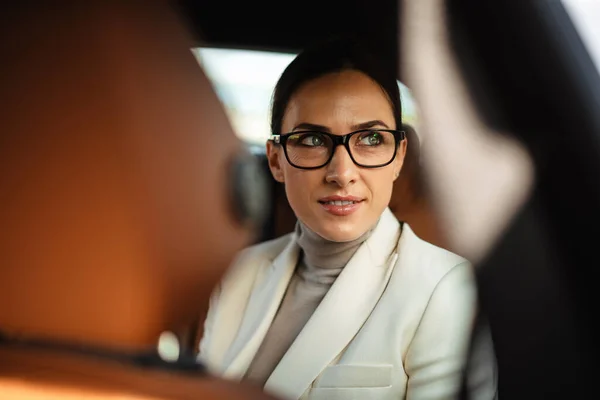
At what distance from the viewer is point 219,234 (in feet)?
3.09

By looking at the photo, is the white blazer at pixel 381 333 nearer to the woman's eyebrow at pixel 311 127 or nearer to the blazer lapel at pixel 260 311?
the blazer lapel at pixel 260 311

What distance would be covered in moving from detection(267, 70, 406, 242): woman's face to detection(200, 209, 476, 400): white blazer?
0.13 feet

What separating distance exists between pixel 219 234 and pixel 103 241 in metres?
0.20

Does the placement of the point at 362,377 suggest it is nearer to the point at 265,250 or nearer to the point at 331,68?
the point at 265,250

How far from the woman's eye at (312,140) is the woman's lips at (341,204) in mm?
77

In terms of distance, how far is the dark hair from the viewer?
873 millimetres

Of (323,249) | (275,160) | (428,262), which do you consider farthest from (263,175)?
(428,262)

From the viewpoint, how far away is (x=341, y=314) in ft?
2.86

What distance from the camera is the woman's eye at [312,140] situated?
86cm

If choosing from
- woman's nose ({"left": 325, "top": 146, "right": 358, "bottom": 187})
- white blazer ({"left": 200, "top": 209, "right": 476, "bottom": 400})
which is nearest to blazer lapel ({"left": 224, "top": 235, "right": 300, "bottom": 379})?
white blazer ({"left": 200, "top": 209, "right": 476, "bottom": 400})

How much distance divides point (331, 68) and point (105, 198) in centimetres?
42

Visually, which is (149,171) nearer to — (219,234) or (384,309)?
(219,234)

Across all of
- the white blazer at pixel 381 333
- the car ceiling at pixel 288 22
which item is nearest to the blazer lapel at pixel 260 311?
the white blazer at pixel 381 333

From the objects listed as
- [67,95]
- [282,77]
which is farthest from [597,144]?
[67,95]
